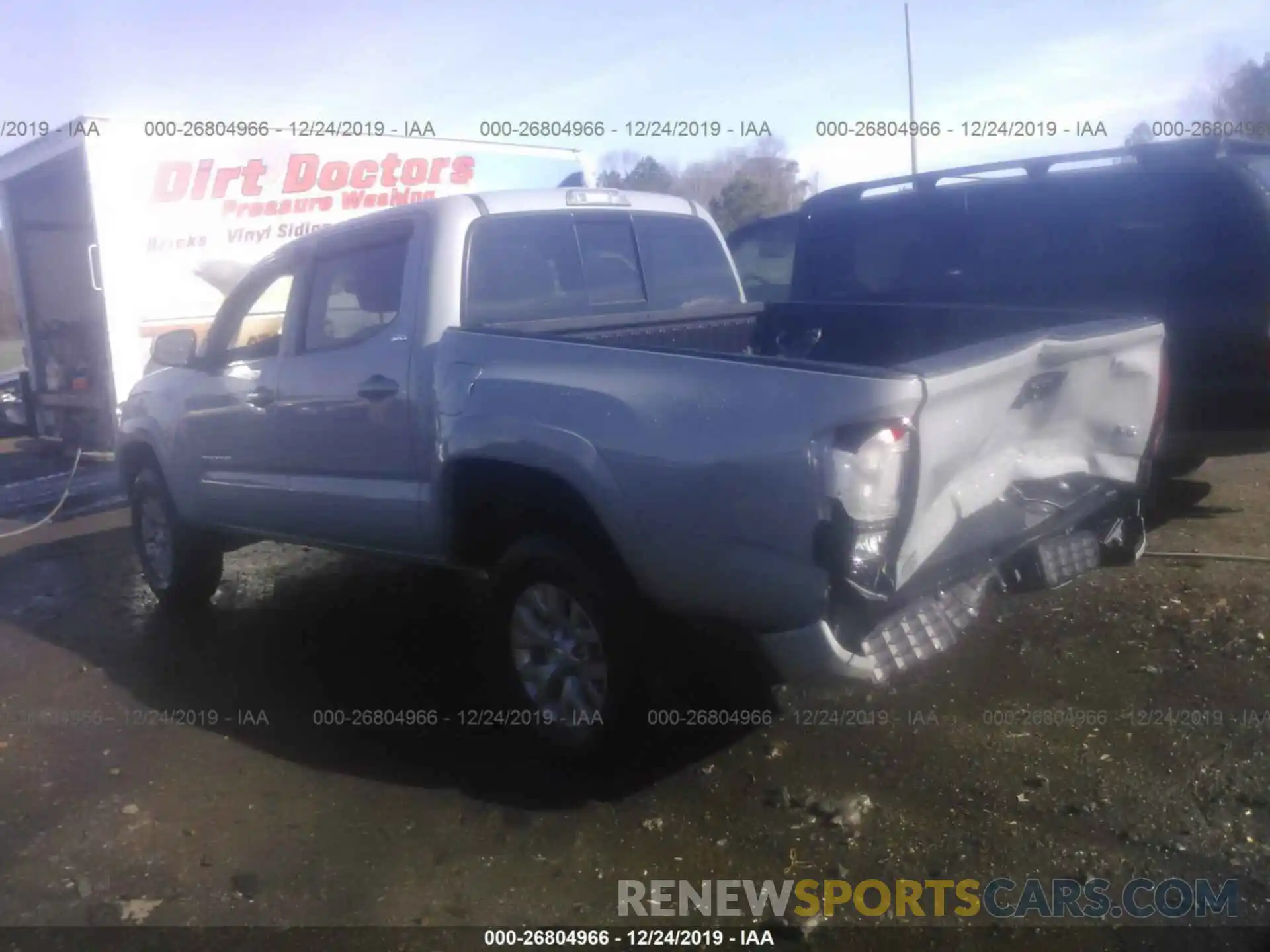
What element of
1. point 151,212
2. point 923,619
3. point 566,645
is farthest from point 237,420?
point 151,212

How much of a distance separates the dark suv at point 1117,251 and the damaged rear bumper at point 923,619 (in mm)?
1744

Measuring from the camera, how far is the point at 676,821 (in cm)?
367

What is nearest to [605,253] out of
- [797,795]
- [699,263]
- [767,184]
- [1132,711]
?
[699,263]

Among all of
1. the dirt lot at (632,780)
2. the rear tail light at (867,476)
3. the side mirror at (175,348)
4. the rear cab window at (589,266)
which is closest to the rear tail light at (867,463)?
the rear tail light at (867,476)

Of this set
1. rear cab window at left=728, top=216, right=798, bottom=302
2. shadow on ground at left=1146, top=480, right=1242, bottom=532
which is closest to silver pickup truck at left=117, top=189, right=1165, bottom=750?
shadow on ground at left=1146, top=480, right=1242, bottom=532

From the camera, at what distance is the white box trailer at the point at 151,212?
929cm

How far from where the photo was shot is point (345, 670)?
5.31 m

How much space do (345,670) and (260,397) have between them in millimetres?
1339

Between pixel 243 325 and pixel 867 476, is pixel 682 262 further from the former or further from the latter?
pixel 867 476

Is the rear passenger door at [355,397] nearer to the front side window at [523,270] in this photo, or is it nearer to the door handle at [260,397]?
the door handle at [260,397]

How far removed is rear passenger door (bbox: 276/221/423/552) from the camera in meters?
4.48

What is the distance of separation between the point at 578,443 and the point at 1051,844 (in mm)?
1885

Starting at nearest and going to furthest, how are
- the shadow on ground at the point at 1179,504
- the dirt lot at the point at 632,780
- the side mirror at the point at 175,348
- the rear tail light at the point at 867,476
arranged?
the rear tail light at the point at 867,476, the dirt lot at the point at 632,780, the side mirror at the point at 175,348, the shadow on ground at the point at 1179,504

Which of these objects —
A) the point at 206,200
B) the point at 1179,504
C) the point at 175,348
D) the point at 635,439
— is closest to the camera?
the point at 635,439
